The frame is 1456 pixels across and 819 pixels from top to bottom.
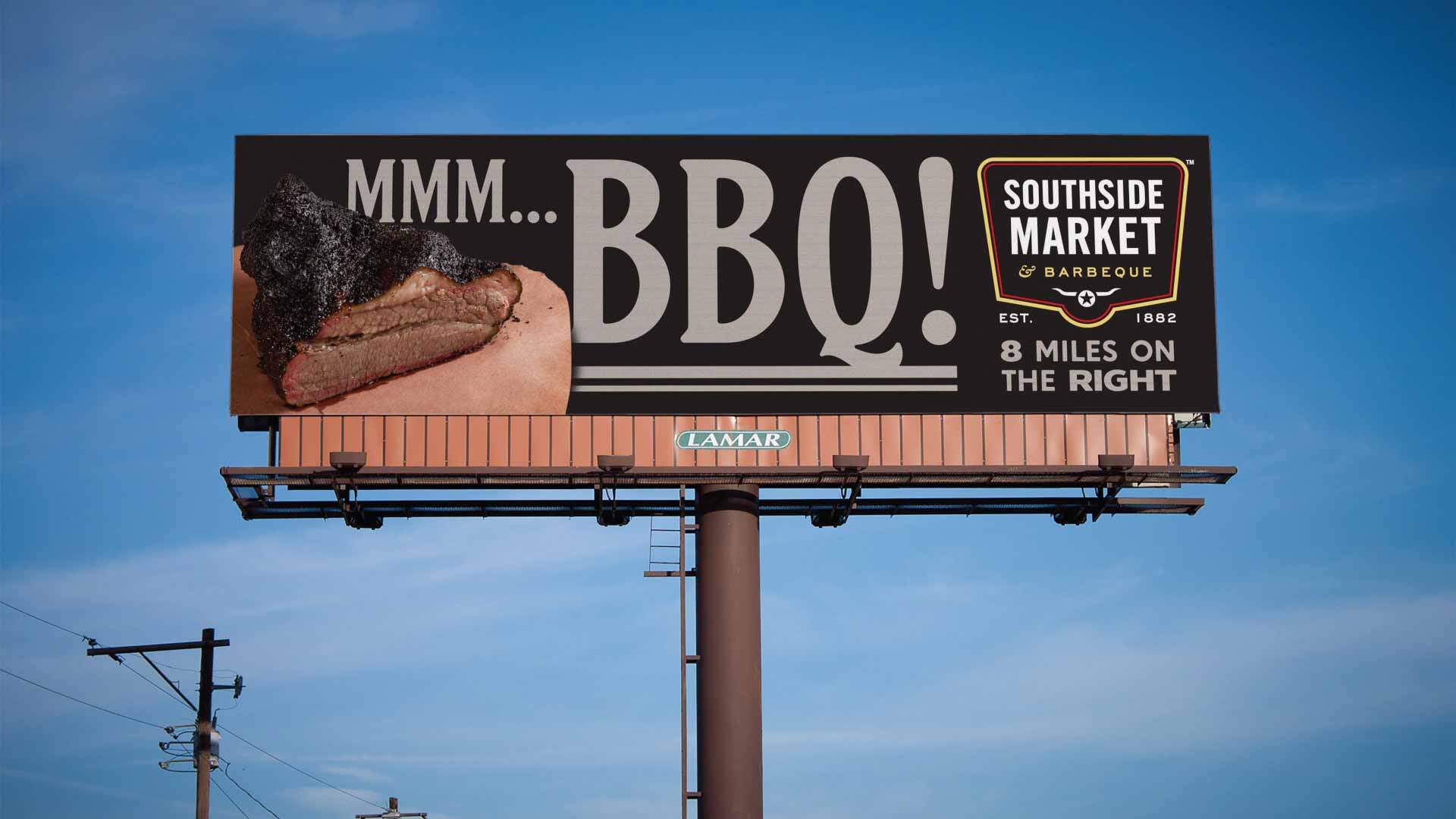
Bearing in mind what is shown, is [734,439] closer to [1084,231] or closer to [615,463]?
[615,463]

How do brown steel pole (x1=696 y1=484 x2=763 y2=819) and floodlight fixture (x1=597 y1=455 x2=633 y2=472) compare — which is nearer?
brown steel pole (x1=696 y1=484 x2=763 y2=819)

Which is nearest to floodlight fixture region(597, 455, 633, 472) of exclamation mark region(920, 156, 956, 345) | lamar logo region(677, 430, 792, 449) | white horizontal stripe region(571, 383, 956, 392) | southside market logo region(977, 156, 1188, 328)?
lamar logo region(677, 430, 792, 449)

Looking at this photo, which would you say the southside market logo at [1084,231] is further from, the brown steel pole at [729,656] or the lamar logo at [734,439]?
the brown steel pole at [729,656]

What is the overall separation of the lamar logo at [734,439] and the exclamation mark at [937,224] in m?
3.14

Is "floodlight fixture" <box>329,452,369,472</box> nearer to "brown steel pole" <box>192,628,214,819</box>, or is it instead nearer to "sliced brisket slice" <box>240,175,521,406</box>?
"sliced brisket slice" <box>240,175,521,406</box>

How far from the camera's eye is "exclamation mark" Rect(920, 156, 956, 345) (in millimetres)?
33031

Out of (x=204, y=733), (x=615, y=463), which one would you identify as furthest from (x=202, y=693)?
(x=615, y=463)

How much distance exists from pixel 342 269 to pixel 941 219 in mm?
10238

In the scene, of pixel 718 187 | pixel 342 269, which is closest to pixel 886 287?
pixel 718 187

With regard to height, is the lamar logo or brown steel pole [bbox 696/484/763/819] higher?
the lamar logo

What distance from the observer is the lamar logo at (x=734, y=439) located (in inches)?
1271

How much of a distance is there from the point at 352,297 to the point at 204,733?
476 inches

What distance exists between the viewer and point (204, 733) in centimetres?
4038

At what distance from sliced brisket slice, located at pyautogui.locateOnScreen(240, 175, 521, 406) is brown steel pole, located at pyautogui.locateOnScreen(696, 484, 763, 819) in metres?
5.06
